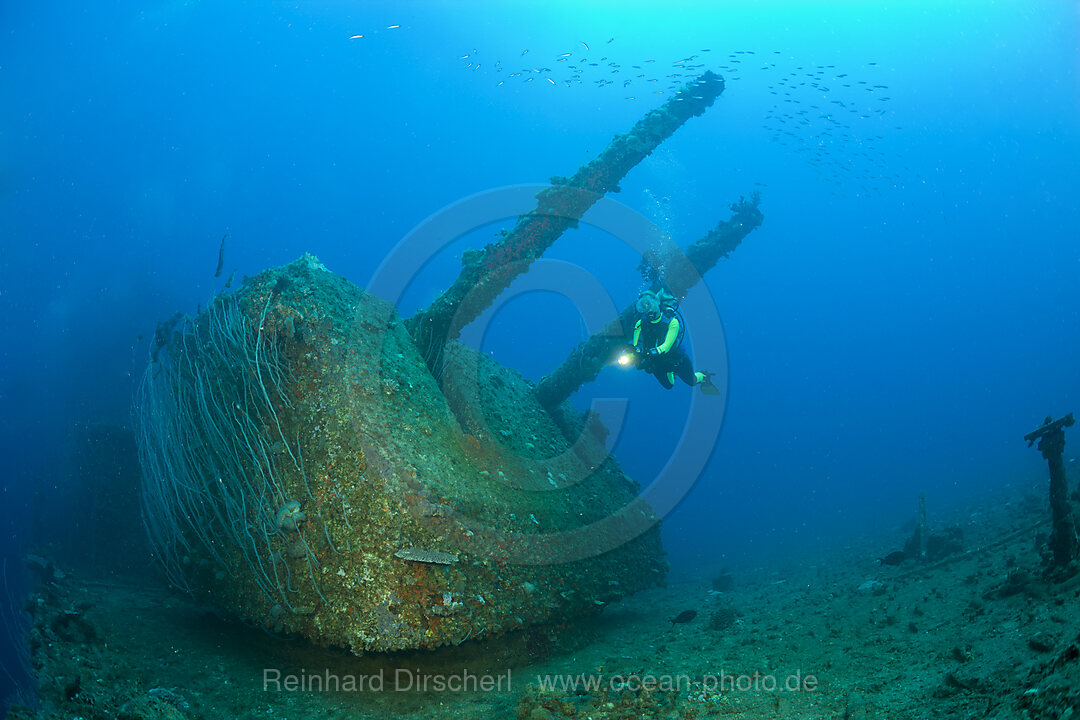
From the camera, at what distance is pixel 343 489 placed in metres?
3.82

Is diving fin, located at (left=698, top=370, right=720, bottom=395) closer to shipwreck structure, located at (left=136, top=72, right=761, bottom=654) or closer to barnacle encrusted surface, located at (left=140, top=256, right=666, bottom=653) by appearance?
shipwreck structure, located at (left=136, top=72, right=761, bottom=654)

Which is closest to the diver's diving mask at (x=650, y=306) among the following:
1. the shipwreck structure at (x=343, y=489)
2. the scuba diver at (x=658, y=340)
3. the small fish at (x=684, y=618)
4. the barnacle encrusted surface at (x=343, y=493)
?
the scuba diver at (x=658, y=340)

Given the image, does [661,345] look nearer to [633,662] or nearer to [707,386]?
[707,386]

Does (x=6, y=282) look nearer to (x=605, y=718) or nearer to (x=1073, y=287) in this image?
(x=605, y=718)

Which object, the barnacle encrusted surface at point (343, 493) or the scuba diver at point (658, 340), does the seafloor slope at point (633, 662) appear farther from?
the scuba diver at point (658, 340)

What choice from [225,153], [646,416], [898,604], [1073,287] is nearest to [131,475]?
[898,604]

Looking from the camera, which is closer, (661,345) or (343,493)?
(343,493)

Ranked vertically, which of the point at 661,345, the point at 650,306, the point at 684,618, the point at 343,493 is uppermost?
the point at 650,306

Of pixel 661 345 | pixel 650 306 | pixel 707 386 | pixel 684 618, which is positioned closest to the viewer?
pixel 684 618

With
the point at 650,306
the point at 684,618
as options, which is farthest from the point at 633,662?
the point at 650,306

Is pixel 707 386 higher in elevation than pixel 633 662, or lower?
higher

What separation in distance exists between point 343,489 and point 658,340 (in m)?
5.47

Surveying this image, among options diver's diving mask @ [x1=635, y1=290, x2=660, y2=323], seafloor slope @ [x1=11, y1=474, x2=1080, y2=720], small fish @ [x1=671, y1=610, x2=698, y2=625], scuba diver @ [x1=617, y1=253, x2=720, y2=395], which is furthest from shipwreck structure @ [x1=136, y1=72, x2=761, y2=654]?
diver's diving mask @ [x1=635, y1=290, x2=660, y2=323]

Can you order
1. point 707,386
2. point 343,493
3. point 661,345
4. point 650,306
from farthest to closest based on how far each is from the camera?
1. point 707,386
2. point 650,306
3. point 661,345
4. point 343,493
